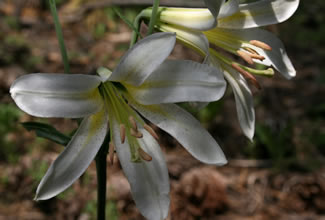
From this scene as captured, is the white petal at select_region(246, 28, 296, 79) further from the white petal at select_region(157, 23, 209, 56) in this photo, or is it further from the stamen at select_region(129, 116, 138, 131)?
the stamen at select_region(129, 116, 138, 131)

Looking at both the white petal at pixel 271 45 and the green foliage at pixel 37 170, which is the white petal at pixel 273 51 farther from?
the green foliage at pixel 37 170

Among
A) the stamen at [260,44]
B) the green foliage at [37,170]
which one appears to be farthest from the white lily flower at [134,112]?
the green foliage at [37,170]

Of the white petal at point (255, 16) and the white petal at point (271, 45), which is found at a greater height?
the white petal at point (255, 16)

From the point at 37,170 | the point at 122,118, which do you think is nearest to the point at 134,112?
the point at 122,118

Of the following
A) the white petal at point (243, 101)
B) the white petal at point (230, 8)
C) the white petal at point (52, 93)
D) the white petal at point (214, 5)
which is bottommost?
the white petal at point (243, 101)

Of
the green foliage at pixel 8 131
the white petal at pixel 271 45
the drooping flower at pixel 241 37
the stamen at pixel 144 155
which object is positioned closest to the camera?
the stamen at pixel 144 155

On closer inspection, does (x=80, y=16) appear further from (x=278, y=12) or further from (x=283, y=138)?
(x=278, y=12)
